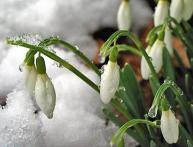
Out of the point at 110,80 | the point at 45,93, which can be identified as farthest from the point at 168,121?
the point at 45,93

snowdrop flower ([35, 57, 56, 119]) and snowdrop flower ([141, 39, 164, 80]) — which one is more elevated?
snowdrop flower ([141, 39, 164, 80])

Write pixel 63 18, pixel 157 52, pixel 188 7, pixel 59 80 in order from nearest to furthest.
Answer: pixel 157 52
pixel 188 7
pixel 59 80
pixel 63 18

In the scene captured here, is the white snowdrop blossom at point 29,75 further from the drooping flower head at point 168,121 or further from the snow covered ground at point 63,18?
the snow covered ground at point 63,18

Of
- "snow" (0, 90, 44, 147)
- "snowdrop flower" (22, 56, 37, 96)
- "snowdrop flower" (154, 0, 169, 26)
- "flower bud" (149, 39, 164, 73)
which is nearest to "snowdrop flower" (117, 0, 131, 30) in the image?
"snowdrop flower" (154, 0, 169, 26)

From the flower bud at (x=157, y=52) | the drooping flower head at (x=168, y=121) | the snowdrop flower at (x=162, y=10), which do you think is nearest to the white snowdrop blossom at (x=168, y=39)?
the snowdrop flower at (x=162, y=10)

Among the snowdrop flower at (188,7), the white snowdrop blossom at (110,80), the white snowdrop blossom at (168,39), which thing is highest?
the snowdrop flower at (188,7)

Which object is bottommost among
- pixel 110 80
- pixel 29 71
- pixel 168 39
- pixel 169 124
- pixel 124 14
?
pixel 169 124

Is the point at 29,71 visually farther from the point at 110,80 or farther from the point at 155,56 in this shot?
the point at 155,56

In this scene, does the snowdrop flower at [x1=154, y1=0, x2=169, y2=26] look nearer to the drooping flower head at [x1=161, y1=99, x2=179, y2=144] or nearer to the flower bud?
the flower bud

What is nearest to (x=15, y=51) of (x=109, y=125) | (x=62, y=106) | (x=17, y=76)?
Result: (x=17, y=76)
